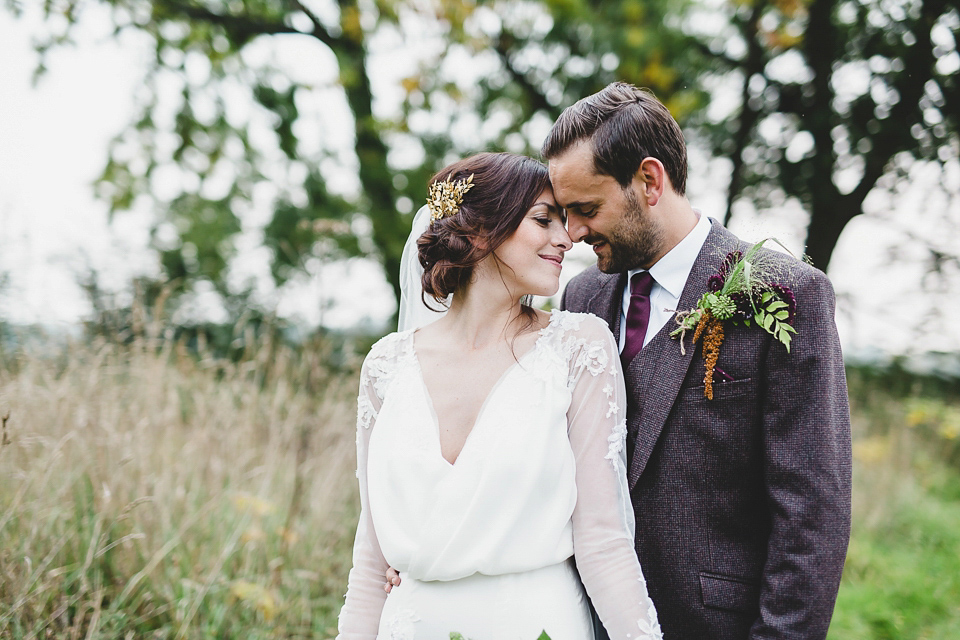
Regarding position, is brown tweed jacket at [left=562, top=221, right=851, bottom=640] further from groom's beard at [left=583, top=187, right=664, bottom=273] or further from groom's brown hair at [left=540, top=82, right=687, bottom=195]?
groom's brown hair at [left=540, top=82, right=687, bottom=195]

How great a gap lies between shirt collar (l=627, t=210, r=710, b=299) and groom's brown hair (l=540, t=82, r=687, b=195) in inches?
8.3

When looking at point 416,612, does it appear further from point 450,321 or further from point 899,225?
point 899,225

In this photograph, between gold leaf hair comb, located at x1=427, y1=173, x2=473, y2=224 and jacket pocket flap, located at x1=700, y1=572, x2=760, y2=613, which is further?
gold leaf hair comb, located at x1=427, y1=173, x2=473, y2=224

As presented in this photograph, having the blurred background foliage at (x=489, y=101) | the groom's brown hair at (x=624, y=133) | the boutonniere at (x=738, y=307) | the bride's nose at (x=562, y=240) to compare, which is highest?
the blurred background foliage at (x=489, y=101)

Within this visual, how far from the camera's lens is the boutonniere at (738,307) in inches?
73.0

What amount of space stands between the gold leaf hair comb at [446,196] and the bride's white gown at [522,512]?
1.98 ft

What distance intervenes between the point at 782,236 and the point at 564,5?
14.6ft

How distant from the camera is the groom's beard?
2205 millimetres

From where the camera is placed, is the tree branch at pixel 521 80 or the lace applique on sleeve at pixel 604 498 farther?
the tree branch at pixel 521 80

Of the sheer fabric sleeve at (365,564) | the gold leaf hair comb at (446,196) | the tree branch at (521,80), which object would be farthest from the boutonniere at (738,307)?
the tree branch at (521,80)

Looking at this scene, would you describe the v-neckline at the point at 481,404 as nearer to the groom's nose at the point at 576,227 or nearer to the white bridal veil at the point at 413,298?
the groom's nose at the point at 576,227

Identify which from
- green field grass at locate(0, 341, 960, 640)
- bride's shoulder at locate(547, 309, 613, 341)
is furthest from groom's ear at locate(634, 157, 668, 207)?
green field grass at locate(0, 341, 960, 640)

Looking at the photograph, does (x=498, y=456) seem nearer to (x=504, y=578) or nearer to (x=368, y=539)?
(x=504, y=578)

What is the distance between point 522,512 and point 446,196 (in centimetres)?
111
